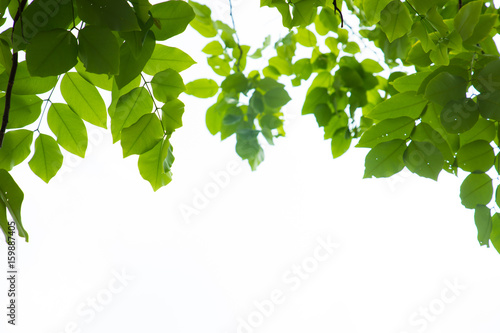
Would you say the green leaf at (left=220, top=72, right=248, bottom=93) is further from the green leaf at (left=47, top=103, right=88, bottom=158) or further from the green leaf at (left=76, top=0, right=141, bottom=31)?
the green leaf at (left=76, top=0, right=141, bottom=31)

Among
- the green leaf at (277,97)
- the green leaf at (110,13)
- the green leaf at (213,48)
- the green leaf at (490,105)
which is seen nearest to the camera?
the green leaf at (110,13)

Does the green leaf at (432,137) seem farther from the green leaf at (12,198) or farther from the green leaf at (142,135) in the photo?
the green leaf at (12,198)

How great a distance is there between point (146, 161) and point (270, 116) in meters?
0.89

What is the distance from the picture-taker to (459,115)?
1.88ft

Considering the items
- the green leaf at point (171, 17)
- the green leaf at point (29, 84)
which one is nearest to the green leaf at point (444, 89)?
the green leaf at point (171, 17)

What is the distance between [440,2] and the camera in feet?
2.07

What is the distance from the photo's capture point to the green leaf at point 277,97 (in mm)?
1300

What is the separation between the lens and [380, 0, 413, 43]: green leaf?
61 cm

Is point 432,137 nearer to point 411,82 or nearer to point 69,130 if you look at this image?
point 411,82

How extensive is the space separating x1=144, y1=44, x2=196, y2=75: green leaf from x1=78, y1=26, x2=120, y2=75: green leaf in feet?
0.55

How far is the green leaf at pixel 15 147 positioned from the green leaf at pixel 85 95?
0.32 feet

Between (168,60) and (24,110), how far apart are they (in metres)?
0.25

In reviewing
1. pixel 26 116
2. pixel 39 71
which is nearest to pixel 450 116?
pixel 39 71

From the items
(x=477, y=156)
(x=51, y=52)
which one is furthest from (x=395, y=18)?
(x=51, y=52)
